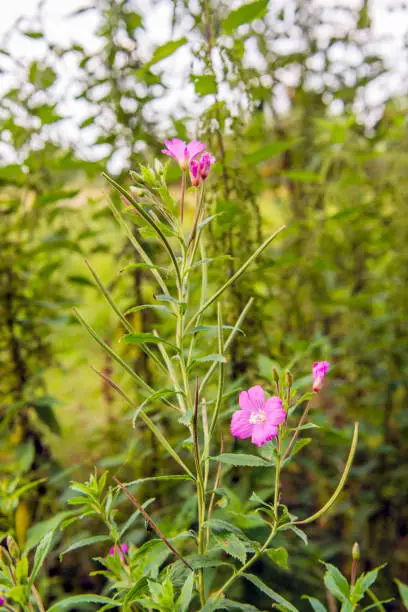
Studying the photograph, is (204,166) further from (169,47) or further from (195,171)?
(169,47)

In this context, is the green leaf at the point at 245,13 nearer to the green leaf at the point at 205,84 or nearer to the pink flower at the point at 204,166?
the green leaf at the point at 205,84

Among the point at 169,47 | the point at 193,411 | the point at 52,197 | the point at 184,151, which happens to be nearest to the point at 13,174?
the point at 52,197

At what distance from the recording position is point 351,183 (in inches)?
66.8

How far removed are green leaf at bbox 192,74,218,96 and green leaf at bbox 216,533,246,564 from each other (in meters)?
0.67

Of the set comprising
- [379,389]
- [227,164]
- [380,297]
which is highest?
[227,164]

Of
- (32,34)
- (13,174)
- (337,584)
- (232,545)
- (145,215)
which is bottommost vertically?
(337,584)

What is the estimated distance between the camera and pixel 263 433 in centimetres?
59

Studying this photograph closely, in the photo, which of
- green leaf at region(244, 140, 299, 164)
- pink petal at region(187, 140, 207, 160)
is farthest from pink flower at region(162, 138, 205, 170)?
green leaf at region(244, 140, 299, 164)

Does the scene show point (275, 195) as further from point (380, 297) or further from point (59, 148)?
point (59, 148)

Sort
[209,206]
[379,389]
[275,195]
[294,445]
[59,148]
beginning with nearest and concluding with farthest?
[294,445]
[209,206]
[59,148]
[379,389]
[275,195]

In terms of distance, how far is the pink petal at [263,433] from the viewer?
58 cm

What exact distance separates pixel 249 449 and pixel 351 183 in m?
0.94

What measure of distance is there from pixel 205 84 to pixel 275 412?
0.59m

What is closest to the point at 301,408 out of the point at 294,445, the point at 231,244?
the point at 231,244
